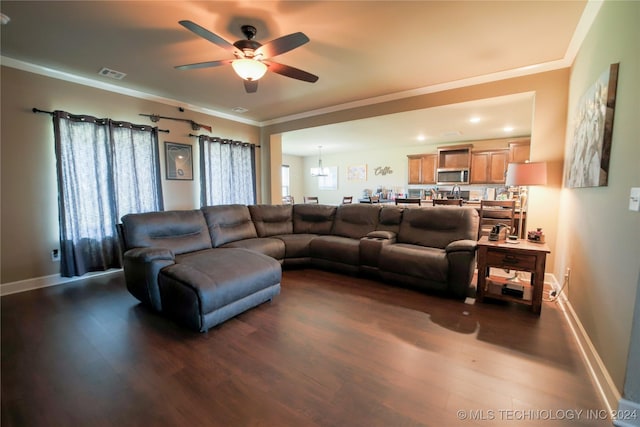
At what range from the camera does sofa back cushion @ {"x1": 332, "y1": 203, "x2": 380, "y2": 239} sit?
3943 mm

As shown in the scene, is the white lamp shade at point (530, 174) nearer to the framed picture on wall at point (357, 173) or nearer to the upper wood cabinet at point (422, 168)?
the upper wood cabinet at point (422, 168)

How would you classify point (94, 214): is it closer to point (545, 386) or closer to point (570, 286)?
point (545, 386)

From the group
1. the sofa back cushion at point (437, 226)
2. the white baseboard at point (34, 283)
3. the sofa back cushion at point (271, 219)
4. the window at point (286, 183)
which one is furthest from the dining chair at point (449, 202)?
the window at point (286, 183)

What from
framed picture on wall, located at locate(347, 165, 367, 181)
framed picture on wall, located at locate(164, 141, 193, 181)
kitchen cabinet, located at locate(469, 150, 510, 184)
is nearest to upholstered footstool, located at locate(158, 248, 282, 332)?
framed picture on wall, located at locate(164, 141, 193, 181)

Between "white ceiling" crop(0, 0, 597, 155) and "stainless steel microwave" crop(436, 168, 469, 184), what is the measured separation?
3.54 meters

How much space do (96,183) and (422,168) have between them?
7.01 metres

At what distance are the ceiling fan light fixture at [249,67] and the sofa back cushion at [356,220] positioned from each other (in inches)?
94.3

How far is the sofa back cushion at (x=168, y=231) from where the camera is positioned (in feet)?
9.21

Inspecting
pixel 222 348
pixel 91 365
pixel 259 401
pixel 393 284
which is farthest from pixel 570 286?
pixel 91 365

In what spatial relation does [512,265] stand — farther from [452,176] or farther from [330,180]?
[330,180]

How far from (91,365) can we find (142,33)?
9.26 feet

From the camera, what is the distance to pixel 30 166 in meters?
3.12

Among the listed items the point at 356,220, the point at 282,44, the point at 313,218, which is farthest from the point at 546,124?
the point at 313,218

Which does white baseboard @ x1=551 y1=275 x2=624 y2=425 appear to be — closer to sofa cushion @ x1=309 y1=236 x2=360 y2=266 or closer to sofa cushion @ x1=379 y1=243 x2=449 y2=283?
sofa cushion @ x1=379 y1=243 x2=449 y2=283
